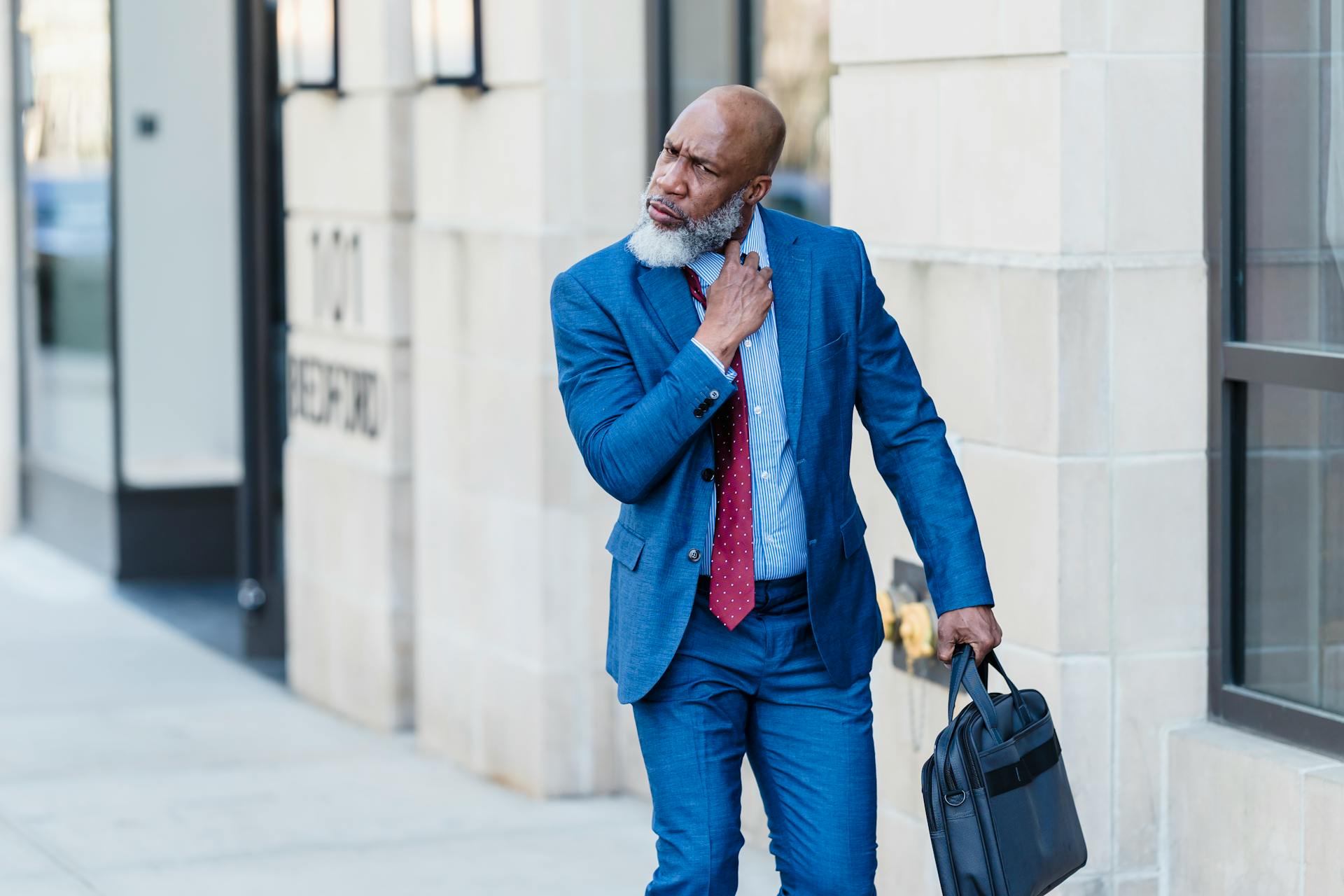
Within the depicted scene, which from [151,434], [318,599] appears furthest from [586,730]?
[151,434]

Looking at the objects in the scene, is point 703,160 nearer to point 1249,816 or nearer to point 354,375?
point 1249,816

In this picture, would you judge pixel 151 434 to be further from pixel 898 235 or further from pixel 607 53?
pixel 898 235

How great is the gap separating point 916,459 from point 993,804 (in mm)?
627

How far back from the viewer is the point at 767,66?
6578mm

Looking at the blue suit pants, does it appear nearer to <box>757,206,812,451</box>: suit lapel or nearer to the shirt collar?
<box>757,206,812,451</box>: suit lapel

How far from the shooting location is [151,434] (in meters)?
11.1

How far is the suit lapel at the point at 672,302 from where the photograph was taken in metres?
3.80

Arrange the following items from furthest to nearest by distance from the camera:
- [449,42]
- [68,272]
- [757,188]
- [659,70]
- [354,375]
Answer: [68,272], [354,375], [449,42], [659,70], [757,188]

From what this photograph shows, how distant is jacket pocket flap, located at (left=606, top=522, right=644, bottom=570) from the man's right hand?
0.40 metres

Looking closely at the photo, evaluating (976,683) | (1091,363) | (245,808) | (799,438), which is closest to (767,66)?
(1091,363)

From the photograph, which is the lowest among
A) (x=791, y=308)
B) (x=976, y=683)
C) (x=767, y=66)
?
(x=976, y=683)

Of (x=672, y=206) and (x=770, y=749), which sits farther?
(x=770, y=749)

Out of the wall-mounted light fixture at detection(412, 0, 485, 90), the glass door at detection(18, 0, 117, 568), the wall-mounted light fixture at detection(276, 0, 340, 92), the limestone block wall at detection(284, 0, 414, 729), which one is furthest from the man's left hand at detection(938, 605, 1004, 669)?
the glass door at detection(18, 0, 117, 568)

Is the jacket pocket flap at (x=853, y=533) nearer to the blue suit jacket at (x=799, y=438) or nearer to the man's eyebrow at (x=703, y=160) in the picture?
the blue suit jacket at (x=799, y=438)
